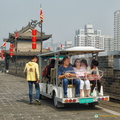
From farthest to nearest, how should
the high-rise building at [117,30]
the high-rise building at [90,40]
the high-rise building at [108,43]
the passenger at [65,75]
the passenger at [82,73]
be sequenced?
the high-rise building at [108,43]
the high-rise building at [90,40]
the high-rise building at [117,30]
the passenger at [82,73]
the passenger at [65,75]

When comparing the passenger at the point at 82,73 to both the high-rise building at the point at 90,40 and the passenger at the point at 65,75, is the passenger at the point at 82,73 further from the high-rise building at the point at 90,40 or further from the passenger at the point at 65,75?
the high-rise building at the point at 90,40

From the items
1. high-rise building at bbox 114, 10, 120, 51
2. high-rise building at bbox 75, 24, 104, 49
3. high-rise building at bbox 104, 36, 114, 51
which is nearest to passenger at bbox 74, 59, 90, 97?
high-rise building at bbox 114, 10, 120, 51

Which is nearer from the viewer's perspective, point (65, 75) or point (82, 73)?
point (65, 75)

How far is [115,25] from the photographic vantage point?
98.6 meters

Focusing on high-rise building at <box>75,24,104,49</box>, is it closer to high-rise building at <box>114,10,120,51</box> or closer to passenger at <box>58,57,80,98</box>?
high-rise building at <box>114,10,120,51</box>

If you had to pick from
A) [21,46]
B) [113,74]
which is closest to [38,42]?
[21,46]

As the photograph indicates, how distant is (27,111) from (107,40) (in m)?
102

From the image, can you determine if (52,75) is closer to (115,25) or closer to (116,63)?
(116,63)

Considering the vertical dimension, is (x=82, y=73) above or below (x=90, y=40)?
below

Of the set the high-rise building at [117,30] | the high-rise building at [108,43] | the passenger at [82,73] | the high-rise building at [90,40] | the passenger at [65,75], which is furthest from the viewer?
the high-rise building at [108,43]

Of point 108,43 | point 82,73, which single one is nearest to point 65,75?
point 82,73

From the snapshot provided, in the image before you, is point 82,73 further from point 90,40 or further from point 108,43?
point 108,43

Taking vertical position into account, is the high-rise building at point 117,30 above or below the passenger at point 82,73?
above

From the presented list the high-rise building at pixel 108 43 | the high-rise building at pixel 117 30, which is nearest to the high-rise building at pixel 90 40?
the high-rise building at pixel 108 43
